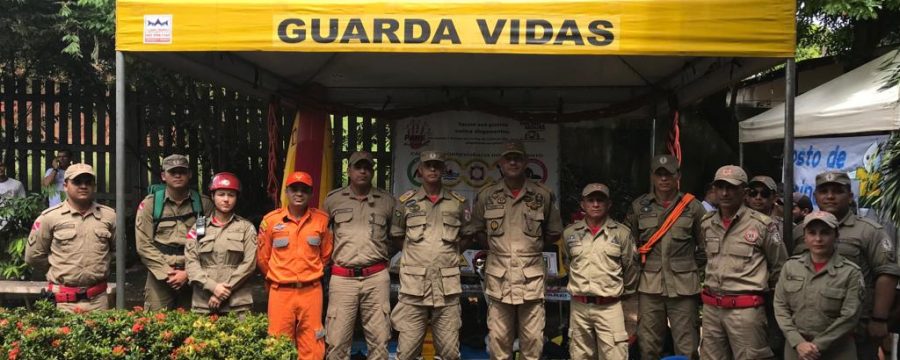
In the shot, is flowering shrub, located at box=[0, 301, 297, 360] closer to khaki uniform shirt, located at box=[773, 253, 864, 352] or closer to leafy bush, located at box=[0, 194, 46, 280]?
khaki uniform shirt, located at box=[773, 253, 864, 352]

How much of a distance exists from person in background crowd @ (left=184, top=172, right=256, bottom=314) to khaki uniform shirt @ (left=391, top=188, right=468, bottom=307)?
107cm

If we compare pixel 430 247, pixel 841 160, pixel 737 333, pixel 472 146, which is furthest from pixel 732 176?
pixel 472 146

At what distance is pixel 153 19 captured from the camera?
4176 millimetres

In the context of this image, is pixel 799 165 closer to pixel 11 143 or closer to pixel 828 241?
pixel 828 241

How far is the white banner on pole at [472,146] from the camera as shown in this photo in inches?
263

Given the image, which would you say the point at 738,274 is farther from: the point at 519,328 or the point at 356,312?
the point at 356,312

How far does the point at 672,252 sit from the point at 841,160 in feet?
6.10

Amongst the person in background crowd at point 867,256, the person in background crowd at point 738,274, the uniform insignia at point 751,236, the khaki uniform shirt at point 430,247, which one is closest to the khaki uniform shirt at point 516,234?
the khaki uniform shirt at point 430,247

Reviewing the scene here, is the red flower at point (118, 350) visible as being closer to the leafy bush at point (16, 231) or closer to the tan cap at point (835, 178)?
the leafy bush at point (16, 231)

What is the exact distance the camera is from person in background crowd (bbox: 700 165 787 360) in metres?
4.17

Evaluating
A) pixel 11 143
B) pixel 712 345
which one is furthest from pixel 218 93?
pixel 712 345

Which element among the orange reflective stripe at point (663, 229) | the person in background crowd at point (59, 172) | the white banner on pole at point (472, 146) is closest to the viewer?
the orange reflective stripe at point (663, 229)

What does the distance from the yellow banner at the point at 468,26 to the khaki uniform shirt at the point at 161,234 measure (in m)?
1.15

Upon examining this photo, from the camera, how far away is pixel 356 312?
4.76m
